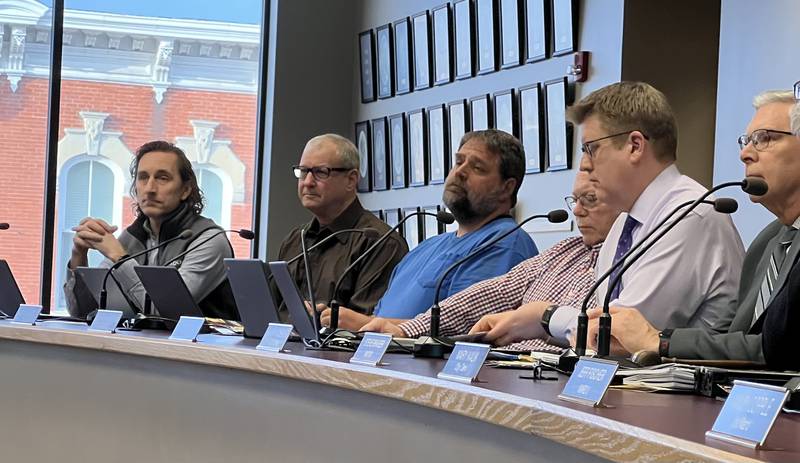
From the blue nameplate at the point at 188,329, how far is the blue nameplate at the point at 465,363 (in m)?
Answer: 1.02

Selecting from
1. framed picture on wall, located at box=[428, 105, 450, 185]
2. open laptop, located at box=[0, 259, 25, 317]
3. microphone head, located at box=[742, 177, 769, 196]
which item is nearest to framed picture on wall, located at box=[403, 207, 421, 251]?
framed picture on wall, located at box=[428, 105, 450, 185]

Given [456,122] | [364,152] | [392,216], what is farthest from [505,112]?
[364,152]

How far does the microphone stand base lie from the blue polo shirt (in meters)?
0.97

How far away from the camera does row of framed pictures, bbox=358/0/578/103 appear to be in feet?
18.7

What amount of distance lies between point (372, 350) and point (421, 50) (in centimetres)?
482

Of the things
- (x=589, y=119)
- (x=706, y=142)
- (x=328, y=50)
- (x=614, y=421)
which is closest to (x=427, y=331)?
(x=589, y=119)

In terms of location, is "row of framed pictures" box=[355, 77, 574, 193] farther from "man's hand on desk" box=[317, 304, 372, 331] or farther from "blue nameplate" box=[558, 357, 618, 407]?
"blue nameplate" box=[558, 357, 618, 407]

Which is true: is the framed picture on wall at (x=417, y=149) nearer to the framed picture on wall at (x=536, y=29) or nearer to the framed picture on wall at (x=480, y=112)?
the framed picture on wall at (x=480, y=112)

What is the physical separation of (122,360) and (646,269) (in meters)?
1.28

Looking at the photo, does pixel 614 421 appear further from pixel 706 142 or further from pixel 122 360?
pixel 706 142

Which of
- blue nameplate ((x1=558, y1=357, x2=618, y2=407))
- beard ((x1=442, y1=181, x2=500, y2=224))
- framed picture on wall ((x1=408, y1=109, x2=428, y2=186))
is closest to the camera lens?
blue nameplate ((x1=558, y1=357, x2=618, y2=407))

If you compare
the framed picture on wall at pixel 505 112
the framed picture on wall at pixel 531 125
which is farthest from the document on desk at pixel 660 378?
the framed picture on wall at pixel 505 112

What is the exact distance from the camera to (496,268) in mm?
3508

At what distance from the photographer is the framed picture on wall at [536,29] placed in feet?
18.7
